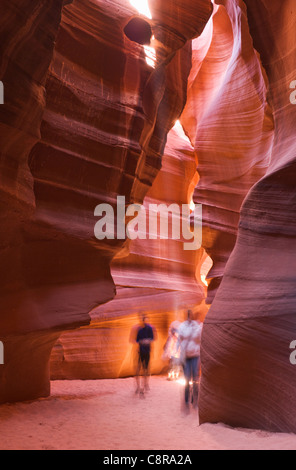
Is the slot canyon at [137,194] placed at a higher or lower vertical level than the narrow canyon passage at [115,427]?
higher

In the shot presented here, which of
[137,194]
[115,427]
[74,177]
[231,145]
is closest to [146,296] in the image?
[137,194]

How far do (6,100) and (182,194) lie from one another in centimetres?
1221

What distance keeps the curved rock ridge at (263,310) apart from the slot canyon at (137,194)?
0.02 metres

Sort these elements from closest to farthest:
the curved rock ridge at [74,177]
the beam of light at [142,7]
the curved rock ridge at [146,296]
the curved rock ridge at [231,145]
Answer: the curved rock ridge at [74,177], the beam of light at [142,7], the curved rock ridge at [146,296], the curved rock ridge at [231,145]

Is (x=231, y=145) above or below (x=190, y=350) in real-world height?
above

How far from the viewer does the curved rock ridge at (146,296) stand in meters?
11.9

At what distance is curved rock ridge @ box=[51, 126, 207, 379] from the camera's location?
11.9 meters

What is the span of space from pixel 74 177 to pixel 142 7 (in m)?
4.28

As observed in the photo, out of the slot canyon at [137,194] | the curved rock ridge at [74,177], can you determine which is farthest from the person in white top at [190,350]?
the curved rock ridge at [74,177]

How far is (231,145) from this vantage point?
13680 millimetres

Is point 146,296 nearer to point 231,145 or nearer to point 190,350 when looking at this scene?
point 231,145

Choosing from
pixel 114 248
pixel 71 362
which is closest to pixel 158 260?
pixel 71 362

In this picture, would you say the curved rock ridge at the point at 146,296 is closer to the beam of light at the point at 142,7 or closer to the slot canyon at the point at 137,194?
the slot canyon at the point at 137,194
